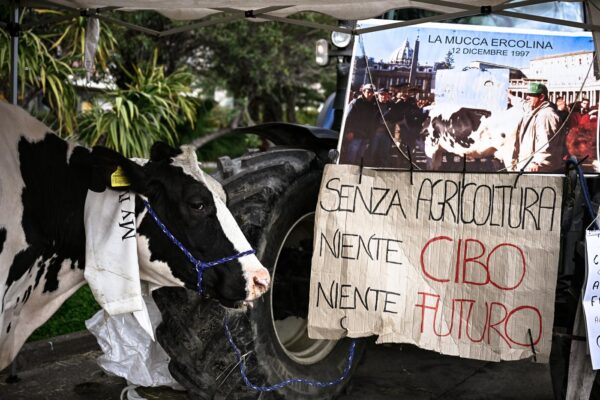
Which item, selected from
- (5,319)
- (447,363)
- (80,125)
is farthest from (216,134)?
(5,319)

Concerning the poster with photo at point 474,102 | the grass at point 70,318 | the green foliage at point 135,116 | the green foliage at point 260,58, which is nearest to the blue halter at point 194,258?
the poster with photo at point 474,102

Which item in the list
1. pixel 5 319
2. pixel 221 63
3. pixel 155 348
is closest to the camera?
pixel 5 319

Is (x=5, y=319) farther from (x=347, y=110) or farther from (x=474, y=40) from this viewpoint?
(x=474, y=40)

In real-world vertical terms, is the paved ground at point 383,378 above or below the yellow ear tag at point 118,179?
below

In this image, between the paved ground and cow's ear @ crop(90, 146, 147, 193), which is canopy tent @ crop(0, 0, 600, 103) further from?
the paved ground

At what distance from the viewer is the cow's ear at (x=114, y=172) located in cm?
322

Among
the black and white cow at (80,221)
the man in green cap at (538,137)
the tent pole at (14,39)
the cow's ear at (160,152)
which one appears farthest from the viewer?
the tent pole at (14,39)

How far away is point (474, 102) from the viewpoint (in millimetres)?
4137

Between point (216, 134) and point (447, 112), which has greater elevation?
point (447, 112)

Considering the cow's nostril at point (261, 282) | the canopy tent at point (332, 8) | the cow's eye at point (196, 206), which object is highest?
the canopy tent at point (332, 8)

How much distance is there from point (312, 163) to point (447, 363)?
2.28 meters

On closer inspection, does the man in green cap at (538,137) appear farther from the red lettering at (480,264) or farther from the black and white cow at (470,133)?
the red lettering at (480,264)

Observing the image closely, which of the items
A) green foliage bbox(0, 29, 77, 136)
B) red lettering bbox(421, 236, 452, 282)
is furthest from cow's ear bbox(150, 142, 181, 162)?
green foliage bbox(0, 29, 77, 136)

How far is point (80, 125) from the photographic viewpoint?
873 cm
